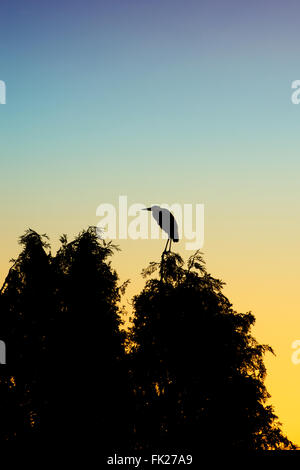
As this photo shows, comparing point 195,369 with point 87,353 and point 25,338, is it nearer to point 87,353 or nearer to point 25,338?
point 87,353

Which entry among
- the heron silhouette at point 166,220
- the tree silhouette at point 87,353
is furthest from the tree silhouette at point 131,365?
the heron silhouette at point 166,220

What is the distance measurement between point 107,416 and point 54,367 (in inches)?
122

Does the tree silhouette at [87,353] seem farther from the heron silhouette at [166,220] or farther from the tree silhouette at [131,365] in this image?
the heron silhouette at [166,220]

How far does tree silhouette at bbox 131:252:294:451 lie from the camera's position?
91.3ft

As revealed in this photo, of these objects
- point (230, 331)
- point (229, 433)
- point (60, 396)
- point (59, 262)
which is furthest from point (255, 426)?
point (59, 262)

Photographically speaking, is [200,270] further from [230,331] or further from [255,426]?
[255,426]

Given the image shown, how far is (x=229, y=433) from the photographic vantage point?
90.7ft

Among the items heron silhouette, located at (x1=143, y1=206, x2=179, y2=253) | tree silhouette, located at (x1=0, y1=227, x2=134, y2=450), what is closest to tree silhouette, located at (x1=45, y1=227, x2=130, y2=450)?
tree silhouette, located at (x1=0, y1=227, x2=134, y2=450)

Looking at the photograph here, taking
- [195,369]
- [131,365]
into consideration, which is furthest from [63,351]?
[195,369]

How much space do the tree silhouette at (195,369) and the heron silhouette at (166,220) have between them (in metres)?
2.60

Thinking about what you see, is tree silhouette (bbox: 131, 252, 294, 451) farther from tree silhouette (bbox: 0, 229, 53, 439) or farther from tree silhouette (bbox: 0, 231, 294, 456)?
tree silhouette (bbox: 0, 229, 53, 439)

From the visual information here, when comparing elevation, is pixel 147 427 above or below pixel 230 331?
below

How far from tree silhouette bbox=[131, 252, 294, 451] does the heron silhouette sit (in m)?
2.60
